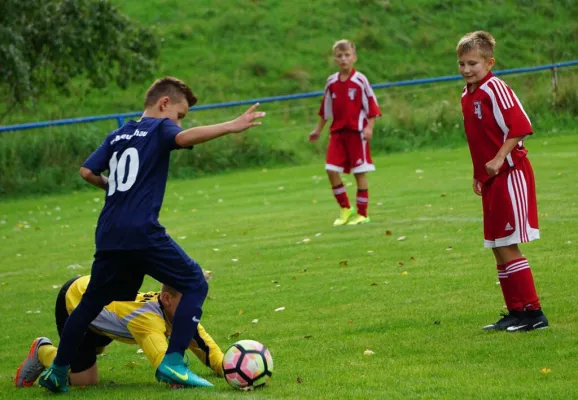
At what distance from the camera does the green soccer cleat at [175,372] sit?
5945 mm

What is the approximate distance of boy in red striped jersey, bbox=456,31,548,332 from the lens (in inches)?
268

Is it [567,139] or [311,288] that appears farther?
[567,139]

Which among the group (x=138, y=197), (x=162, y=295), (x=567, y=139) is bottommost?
(x=567, y=139)

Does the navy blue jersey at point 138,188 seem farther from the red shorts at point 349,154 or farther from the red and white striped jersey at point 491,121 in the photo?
the red shorts at point 349,154

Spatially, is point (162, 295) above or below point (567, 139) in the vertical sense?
above

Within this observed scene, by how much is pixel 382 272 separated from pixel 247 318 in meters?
1.82

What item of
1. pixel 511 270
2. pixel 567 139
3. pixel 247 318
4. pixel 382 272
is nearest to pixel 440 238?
pixel 382 272

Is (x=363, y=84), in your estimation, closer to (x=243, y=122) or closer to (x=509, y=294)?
(x=509, y=294)

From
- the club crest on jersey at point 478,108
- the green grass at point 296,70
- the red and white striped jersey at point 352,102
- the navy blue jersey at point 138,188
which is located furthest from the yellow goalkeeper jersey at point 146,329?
the green grass at point 296,70

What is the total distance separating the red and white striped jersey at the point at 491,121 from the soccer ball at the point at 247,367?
1.99 meters

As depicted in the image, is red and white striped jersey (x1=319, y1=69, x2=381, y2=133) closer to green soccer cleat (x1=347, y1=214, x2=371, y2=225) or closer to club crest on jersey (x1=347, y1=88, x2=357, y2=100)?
club crest on jersey (x1=347, y1=88, x2=357, y2=100)

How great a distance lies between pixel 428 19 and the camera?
39125 mm

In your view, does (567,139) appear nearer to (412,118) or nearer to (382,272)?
(412,118)

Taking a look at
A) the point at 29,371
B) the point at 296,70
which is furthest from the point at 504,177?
the point at 296,70
